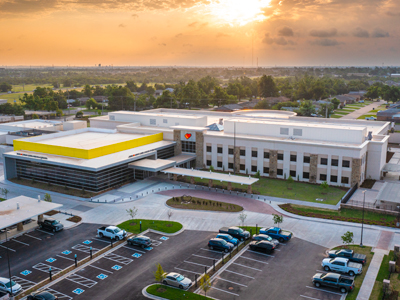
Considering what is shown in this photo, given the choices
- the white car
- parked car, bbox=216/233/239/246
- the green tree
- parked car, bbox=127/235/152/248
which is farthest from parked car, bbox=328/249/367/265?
the white car

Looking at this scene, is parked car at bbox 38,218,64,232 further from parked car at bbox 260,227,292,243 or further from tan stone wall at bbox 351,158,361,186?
tan stone wall at bbox 351,158,361,186

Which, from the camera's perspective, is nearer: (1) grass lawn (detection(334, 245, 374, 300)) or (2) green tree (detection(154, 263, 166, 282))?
(1) grass lawn (detection(334, 245, 374, 300))

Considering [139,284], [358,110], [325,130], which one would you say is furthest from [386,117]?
[139,284]

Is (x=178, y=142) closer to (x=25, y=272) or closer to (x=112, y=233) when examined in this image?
(x=112, y=233)

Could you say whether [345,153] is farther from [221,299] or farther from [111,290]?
[111,290]

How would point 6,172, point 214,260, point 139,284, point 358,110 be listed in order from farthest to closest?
point 358,110 < point 6,172 < point 214,260 < point 139,284

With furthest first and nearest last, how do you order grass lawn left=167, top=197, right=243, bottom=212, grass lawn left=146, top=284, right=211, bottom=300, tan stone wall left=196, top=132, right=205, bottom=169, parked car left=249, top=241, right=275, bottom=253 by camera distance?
1. tan stone wall left=196, top=132, right=205, bottom=169
2. grass lawn left=167, top=197, right=243, bottom=212
3. parked car left=249, top=241, right=275, bottom=253
4. grass lawn left=146, top=284, right=211, bottom=300
